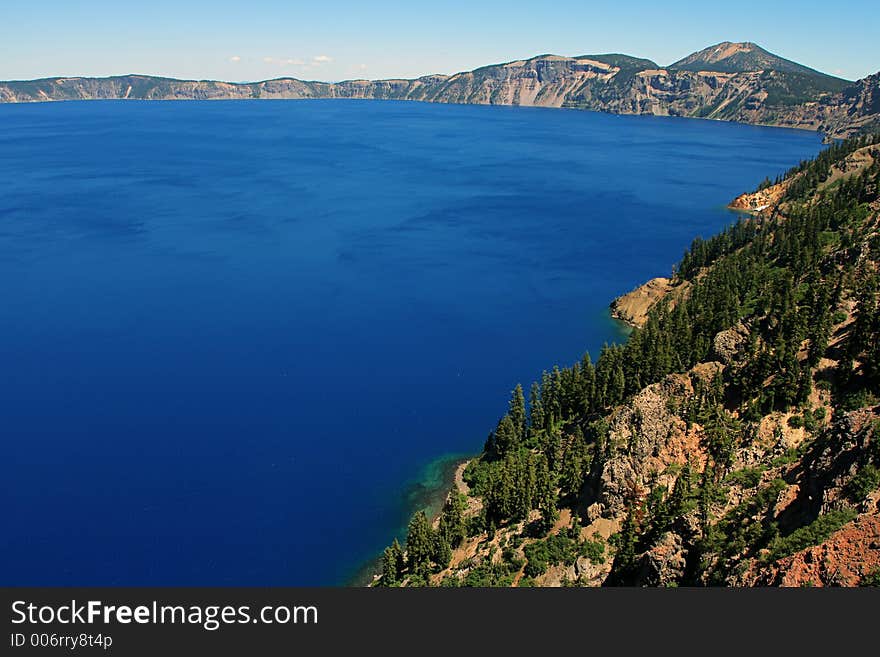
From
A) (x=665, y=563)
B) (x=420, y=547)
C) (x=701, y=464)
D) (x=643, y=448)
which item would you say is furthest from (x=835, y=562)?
(x=420, y=547)

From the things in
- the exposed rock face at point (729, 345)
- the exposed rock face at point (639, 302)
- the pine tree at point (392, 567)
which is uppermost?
the exposed rock face at point (729, 345)

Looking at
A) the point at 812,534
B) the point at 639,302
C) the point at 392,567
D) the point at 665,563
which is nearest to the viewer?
the point at 812,534

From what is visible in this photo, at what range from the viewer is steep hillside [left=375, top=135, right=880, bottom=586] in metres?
42.4

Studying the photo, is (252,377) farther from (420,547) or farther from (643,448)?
(643,448)

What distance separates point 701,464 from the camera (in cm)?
6069

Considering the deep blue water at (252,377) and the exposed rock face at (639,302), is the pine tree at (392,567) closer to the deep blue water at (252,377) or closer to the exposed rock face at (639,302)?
the deep blue water at (252,377)

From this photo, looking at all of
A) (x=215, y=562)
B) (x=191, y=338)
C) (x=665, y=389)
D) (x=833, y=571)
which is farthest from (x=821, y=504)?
(x=191, y=338)

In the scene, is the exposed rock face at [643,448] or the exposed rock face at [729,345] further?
the exposed rock face at [729,345]

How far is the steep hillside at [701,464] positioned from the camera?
42438 millimetres

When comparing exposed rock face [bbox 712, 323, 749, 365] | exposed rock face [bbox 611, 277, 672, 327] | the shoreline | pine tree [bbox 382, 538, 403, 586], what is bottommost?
the shoreline

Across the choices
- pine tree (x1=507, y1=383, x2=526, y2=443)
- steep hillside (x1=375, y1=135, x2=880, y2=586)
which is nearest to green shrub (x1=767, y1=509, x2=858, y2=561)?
steep hillside (x1=375, y1=135, x2=880, y2=586)

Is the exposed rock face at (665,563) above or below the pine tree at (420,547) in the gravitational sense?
above

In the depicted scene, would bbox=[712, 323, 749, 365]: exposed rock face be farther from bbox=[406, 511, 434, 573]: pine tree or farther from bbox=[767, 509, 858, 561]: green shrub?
bbox=[406, 511, 434, 573]: pine tree

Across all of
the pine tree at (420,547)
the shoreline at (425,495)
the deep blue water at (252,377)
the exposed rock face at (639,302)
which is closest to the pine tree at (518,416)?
the shoreline at (425,495)
